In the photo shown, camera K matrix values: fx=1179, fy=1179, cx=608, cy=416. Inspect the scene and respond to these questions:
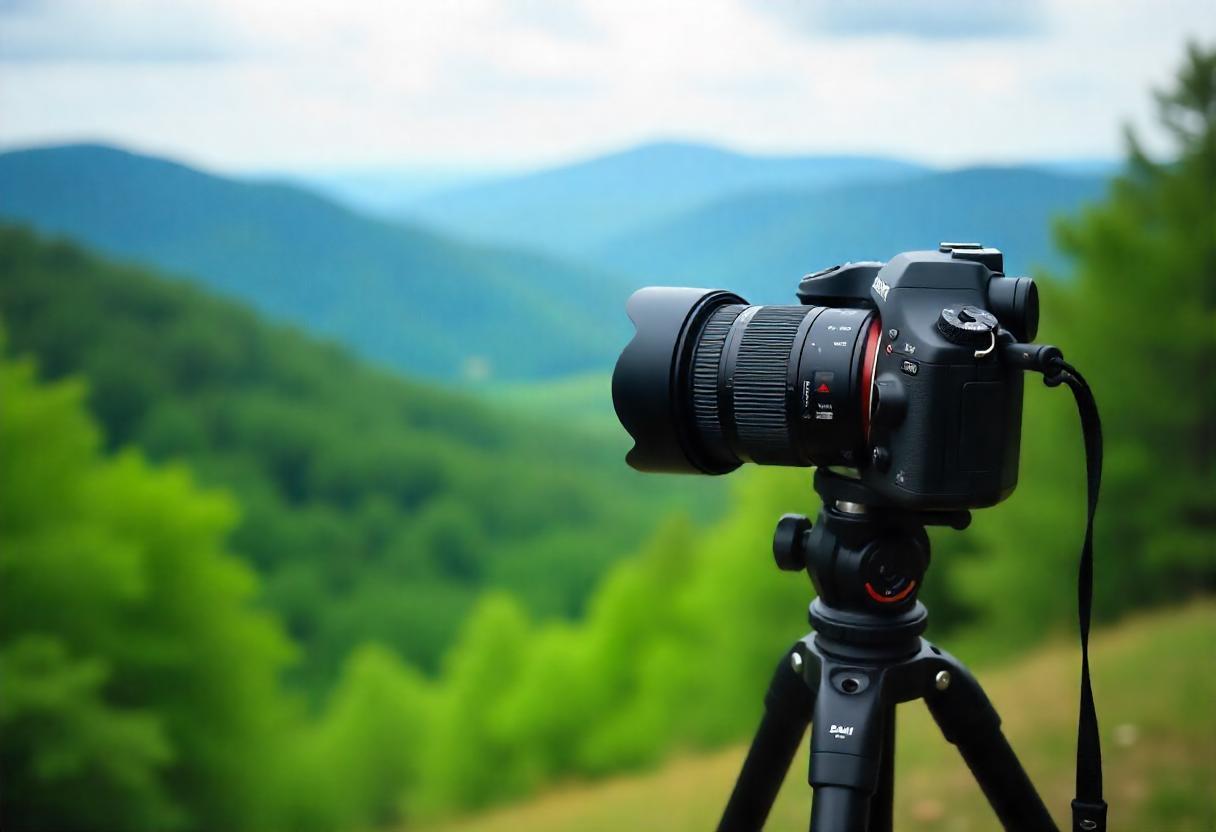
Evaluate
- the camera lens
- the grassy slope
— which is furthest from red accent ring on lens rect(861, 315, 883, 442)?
the grassy slope

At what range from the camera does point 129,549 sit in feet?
37.1

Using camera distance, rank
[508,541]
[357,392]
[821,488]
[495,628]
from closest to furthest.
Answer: [821,488]
[495,628]
[508,541]
[357,392]

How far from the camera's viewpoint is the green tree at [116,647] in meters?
9.69

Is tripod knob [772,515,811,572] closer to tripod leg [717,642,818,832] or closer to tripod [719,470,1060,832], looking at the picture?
tripod [719,470,1060,832]

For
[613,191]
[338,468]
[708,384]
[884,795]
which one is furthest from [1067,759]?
[338,468]

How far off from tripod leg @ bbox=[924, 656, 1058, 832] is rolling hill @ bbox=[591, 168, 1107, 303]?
634 mm

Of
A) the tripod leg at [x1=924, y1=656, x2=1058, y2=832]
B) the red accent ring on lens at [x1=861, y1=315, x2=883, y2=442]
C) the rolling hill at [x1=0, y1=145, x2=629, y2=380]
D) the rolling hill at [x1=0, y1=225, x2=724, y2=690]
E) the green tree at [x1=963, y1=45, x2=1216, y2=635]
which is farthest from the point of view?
the rolling hill at [x1=0, y1=225, x2=724, y2=690]

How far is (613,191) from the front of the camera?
55.2 ft

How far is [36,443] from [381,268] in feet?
52.7

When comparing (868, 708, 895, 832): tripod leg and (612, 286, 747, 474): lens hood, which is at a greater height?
(612, 286, 747, 474): lens hood

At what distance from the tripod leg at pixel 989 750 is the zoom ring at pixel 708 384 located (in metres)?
0.46

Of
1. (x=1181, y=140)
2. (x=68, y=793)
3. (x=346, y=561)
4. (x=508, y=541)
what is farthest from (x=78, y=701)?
(x=508, y=541)

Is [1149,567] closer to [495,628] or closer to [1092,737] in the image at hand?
[1092,737]

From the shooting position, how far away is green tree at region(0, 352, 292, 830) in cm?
969
